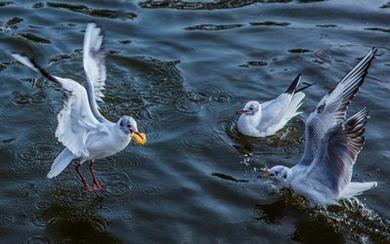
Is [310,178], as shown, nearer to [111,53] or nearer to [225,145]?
[225,145]

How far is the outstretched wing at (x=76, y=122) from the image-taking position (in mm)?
8109

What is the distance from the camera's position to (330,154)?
27.5 ft

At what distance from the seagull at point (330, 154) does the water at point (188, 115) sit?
11.5 inches

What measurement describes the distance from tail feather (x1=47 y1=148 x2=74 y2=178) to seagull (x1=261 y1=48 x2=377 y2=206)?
240 cm

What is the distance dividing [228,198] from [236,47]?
15.4 ft

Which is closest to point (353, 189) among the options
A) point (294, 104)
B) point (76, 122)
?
point (294, 104)

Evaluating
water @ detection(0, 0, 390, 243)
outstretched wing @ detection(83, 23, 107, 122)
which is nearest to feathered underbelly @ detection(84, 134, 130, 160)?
water @ detection(0, 0, 390, 243)

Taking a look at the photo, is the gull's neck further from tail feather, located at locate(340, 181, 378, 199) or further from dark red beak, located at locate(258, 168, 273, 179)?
tail feather, located at locate(340, 181, 378, 199)

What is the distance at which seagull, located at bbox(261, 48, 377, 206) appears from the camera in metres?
8.20

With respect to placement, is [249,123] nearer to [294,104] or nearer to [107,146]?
[294,104]

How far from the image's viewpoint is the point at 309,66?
12.3 meters

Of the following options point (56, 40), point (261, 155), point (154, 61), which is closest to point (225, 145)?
point (261, 155)

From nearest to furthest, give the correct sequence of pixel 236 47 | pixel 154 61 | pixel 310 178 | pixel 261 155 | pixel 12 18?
1. pixel 310 178
2. pixel 261 155
3. pixel 154 61
4. pixel 236 47
5. pixel 12 18

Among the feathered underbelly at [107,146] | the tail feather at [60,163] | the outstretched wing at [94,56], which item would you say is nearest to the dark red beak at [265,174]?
the feathered underbelly at [107,146]
